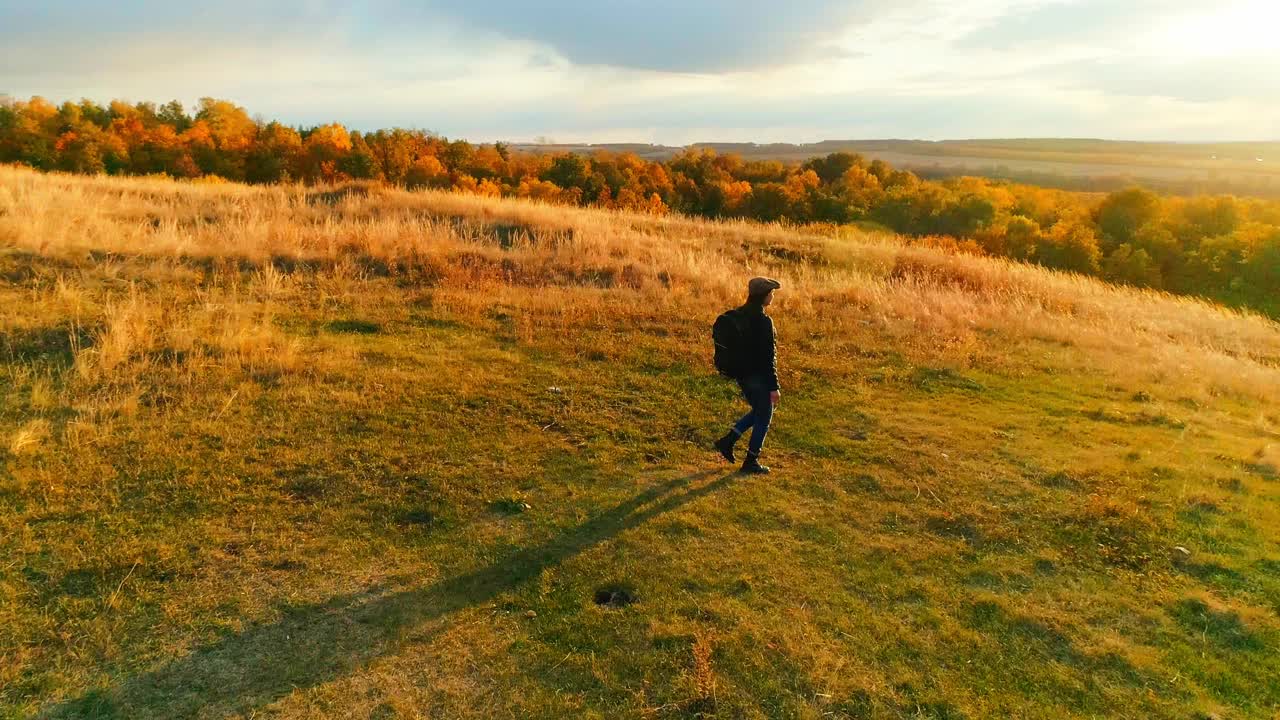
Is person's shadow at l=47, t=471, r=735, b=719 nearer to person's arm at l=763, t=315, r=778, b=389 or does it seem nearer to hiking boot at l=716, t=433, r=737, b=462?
hiking boot at l=716, t=433, r=737, b=462

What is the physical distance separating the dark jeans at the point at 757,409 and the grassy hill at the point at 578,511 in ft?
1.42

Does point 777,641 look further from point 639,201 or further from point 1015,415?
point 639,201

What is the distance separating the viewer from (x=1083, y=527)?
18.5 ft

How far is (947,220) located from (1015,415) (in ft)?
171

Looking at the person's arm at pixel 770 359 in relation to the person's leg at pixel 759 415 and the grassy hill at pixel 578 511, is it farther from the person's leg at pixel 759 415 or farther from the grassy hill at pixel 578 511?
the grassy hill at pixel 578 511

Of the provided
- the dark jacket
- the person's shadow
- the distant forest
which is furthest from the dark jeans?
the distant forest

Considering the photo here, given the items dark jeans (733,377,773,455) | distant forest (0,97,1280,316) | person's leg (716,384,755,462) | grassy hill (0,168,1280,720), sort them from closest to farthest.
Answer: grassy hill (0,168,1280,720) → dark jeans (733,377,773,455) → person's leg (716,384,755,462) → distant forest (0,97,1280,316)

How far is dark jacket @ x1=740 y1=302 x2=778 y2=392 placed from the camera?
594cm

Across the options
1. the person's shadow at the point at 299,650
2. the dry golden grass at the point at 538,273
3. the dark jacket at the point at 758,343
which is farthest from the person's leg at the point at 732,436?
the dry golden grass at the point at 538,273

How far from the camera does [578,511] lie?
5609mm

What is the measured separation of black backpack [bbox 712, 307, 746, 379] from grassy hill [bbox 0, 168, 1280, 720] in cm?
107

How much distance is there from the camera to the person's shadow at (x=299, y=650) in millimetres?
3514

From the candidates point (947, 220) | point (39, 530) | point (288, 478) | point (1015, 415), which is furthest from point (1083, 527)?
point (947, 220)

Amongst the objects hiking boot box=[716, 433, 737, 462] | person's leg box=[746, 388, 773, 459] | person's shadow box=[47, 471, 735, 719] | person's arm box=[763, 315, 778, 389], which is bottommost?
person's shadow box=[47, 471, 735, 719]
